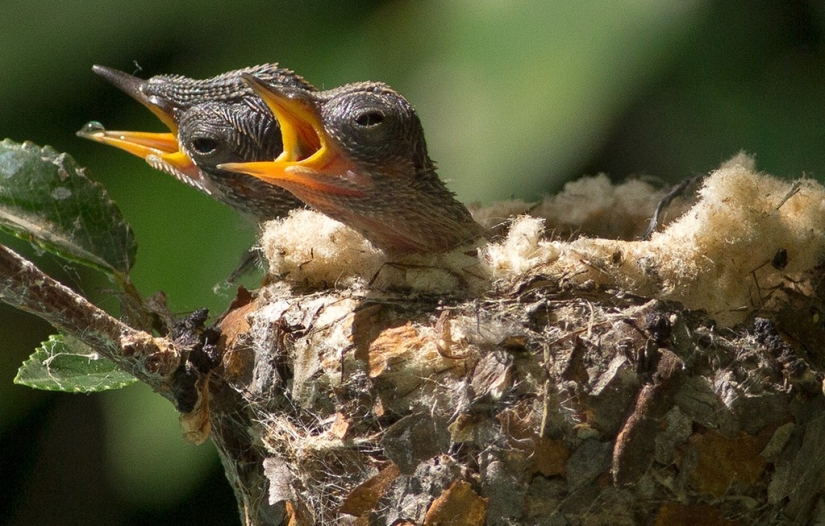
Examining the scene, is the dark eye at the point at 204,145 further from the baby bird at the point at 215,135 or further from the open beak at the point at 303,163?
the open beak at the point at 303,163

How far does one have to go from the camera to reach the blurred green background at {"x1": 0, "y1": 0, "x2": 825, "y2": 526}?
1.62 metres

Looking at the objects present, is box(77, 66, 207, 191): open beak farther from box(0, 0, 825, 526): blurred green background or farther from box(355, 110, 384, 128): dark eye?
box(355, 110, 384, 128): dark eye

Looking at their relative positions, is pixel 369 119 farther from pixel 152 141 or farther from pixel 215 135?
pixel 152 141

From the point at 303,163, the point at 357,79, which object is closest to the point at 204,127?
the point at 303,163

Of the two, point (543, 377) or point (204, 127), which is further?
point (204, 127)

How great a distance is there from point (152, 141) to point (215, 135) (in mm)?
117

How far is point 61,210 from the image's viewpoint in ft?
3.42

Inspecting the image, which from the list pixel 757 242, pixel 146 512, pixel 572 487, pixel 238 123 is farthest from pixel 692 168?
pixel 146 512

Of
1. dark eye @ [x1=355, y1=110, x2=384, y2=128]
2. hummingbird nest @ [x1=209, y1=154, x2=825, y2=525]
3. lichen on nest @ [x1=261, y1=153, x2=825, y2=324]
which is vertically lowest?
hummingbird nest @ [x1=209, y1=154, x2=825, y2=525]

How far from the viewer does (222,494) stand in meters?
1.94

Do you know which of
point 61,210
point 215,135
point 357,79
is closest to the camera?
point 61,210

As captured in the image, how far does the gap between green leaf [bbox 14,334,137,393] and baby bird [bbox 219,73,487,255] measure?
246 mm

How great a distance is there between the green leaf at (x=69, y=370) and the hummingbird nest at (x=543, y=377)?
122 millimetres

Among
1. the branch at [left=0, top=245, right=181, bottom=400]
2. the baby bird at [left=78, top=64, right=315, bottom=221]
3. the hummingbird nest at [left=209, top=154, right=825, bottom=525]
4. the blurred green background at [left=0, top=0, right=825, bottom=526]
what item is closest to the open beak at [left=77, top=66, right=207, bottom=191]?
the baby bird at [left=78, top=64, right=315, bottom=221]
